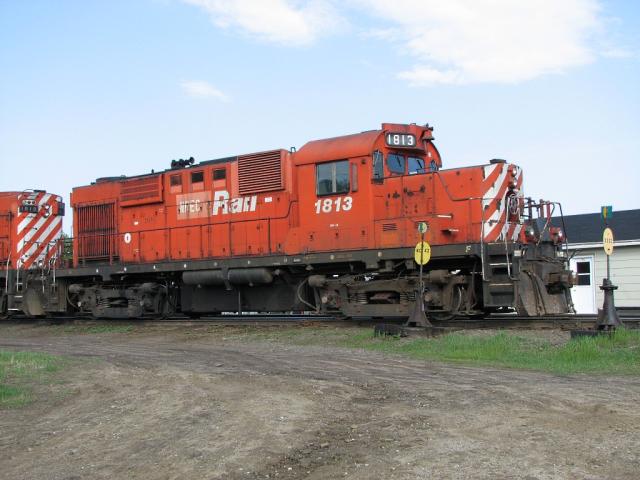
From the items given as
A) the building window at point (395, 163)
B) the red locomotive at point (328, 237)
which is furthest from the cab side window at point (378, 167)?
the building window at point (395, 163)

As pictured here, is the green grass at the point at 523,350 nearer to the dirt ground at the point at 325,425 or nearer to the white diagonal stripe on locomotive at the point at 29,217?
the dirt ground at the point at 325,425

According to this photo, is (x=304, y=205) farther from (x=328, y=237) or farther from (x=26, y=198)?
(x=26, y=198)

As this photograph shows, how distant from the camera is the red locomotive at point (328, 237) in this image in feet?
Answer: 42.4

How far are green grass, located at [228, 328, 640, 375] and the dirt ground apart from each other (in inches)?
31.2

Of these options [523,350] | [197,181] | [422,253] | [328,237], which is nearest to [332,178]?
[328,237]

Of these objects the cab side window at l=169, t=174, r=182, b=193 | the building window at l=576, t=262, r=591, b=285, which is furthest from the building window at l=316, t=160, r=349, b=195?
the building window at l=576, t=262, r=591, b=285

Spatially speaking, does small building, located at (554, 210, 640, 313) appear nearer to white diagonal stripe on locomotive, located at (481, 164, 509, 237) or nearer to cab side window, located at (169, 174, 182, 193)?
white diagonal stripe on locomotive, located at (481, 164, 509, 237)

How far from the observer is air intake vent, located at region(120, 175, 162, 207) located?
56.3 feet

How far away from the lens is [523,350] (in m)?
9.83

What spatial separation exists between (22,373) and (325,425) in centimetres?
487

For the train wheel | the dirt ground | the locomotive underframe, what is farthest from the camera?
the train wheel

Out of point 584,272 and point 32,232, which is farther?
point 584,272

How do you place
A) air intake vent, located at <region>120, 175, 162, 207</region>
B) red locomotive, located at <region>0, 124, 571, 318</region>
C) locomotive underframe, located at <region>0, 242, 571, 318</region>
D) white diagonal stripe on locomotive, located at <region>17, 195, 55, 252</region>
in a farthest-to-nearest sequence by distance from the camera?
1. white diagonal stripe on locomotive, located at <region>17, 195, 55, 252</region>
2. air intake vent, located at <region>120, 175, 162, 207</region>
3. red locomotive, located at <region>0, 124, 571, 318</region>
4. locomotive underframe, located at <region>0, 242, 571, 318</region>

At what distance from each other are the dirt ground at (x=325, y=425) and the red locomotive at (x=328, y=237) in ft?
14.9
